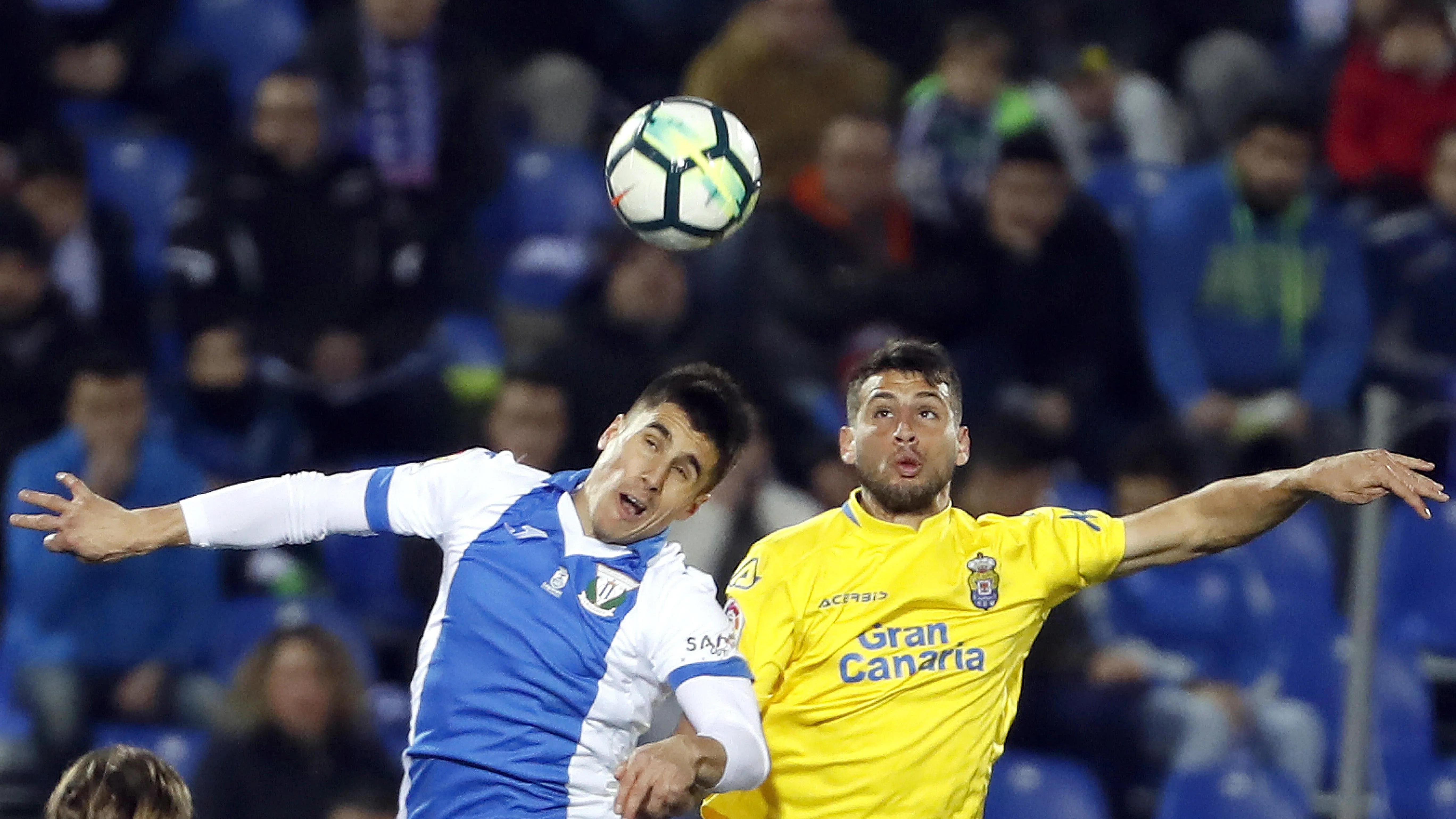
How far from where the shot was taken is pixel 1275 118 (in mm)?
8938

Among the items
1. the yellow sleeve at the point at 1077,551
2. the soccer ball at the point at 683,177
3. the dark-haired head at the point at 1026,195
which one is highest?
the dark-haired head at the point at 1026,195

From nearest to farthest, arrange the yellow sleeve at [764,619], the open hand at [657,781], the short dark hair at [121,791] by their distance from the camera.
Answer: the short dark hair at [121,791] → the open hand at [657,781] → the yellow sleeve at [764,619]

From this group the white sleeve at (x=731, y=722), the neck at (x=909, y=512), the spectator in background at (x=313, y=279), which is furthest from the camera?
the spectator in background at (x=313, y=279)

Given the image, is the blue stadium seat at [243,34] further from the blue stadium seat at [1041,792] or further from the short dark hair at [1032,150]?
the blue stadium seat at [1041,792]

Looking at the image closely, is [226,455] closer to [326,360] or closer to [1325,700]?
[326,360]

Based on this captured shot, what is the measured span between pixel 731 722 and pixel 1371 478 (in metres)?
1.59

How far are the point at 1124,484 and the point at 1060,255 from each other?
127 centimetres

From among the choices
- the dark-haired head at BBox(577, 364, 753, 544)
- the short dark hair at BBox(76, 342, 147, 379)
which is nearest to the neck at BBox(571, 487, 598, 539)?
the dark-haired head at BBox(577, 364, 753, 544)

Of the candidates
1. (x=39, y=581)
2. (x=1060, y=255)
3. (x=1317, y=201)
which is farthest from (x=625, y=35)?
(x=39, y=581)

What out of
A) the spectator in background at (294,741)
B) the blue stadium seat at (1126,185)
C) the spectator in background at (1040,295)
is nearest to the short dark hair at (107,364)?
the spectator in background at (294,741)

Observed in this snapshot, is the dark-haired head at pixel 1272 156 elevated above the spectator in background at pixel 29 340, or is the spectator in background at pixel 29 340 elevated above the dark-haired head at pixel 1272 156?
the dark-haired head at pixel 1272 156

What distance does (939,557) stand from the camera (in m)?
5.20

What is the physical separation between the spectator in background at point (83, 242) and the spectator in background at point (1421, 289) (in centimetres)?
520

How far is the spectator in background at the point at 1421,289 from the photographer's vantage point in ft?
29.9
